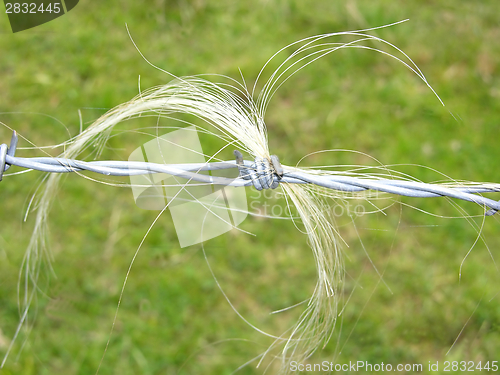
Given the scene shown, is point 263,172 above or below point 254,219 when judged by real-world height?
above

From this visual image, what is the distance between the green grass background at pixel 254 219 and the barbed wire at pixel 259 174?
3.32 feet

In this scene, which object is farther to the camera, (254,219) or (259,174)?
(254,219)

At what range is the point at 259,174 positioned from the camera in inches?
40.5

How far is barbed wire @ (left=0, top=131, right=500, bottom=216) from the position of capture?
99 centimetres

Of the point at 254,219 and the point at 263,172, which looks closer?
the point at 263,172

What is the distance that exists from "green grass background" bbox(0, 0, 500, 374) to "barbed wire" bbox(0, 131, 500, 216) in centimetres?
101

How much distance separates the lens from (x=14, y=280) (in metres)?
2.06

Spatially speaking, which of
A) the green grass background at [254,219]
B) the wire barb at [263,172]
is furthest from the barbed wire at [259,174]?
the green grass background at [254,219]

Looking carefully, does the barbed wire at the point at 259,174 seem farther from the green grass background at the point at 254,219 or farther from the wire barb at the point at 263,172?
the green grass background at the point at 254,219

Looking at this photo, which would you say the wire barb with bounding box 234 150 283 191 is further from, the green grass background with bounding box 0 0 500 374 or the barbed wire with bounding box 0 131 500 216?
the green grass background with bounding box 0 0 500 374

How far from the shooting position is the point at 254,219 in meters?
2.29

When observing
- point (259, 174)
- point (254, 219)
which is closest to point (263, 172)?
point (259, 174)

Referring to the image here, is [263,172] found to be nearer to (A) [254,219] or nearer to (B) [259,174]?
(B) [259,174]

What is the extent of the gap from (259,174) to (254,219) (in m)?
1.28
